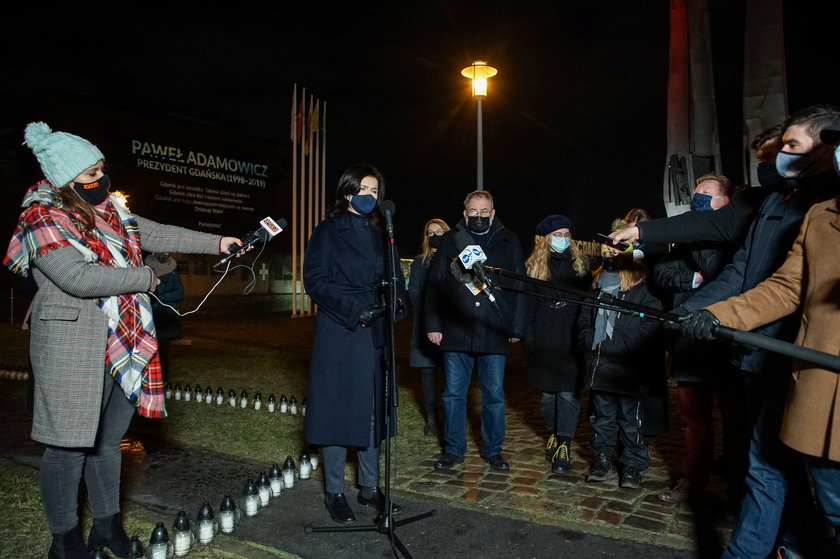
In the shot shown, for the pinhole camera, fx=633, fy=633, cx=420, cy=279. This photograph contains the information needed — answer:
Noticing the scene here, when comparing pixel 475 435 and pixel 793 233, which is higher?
pixel 793 233

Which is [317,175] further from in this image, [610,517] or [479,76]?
[610,517]

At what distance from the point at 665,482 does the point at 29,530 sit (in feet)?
15.2

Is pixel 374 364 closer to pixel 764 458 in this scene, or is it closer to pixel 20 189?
pixel 764 458

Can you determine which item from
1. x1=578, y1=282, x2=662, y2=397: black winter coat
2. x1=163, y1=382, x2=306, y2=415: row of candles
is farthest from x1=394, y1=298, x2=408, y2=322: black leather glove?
x1=163, y1=382, x2=306, y2=415: row of candles

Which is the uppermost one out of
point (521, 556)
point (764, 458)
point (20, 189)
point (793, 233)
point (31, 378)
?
point (20, 189)

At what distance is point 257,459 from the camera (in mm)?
5785

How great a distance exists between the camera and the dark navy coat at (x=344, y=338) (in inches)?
165

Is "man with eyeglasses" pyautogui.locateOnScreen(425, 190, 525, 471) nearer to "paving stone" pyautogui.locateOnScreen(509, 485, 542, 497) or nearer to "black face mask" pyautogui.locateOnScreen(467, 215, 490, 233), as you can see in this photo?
"black face mask" pyautogui.locateOnScreen(467, 215, 490, 233)

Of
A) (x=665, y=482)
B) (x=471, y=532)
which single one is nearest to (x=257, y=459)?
(x=471, y=532)

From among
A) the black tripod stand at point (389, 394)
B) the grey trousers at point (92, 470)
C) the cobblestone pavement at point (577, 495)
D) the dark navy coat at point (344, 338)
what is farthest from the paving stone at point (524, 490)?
the grey trousers at point (92, 470)

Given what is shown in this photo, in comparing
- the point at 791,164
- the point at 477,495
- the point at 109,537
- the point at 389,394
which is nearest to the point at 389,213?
the point at 389,394

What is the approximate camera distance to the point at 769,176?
A: 3588mm

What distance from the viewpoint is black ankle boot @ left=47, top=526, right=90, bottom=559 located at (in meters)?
3.38

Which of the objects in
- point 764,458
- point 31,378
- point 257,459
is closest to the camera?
point 764,458
